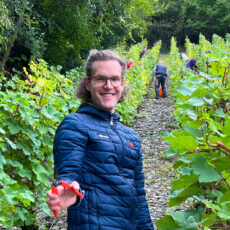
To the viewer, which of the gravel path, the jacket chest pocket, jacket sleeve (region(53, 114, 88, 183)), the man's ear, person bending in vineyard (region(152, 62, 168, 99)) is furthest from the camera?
person bending in vineyard (region(152, 62, 168, 99))

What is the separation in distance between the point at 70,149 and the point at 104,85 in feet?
1.51

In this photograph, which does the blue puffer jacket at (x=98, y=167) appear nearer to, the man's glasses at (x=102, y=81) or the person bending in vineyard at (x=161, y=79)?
the man's glasses at (x=102, y=81)

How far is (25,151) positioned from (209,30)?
46796 mm

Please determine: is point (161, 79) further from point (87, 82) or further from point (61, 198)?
point (61, 198)

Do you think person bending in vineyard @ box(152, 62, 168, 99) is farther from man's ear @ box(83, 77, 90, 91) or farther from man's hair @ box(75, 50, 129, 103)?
man's ear @ box(83, 77, 90, 91)

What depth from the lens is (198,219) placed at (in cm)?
140

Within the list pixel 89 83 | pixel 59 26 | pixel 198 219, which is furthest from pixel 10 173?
pixel 59 26

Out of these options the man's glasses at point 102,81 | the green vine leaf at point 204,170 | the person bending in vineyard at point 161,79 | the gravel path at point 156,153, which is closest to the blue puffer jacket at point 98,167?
the man's glasses at point 102,81

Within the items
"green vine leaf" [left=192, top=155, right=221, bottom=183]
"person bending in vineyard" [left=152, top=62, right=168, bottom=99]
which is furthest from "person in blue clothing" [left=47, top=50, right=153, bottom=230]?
"person bending in vineyard" [left=152, top=62, right=168, bottom=99]

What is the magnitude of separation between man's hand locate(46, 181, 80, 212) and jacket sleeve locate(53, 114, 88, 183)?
0.41 feet

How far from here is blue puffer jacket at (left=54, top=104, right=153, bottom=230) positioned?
59.9 inches

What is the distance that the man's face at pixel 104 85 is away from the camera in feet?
5.93

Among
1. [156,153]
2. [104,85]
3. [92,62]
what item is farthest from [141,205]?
[156,153]

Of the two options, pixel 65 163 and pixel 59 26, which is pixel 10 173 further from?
pixel 59 26
